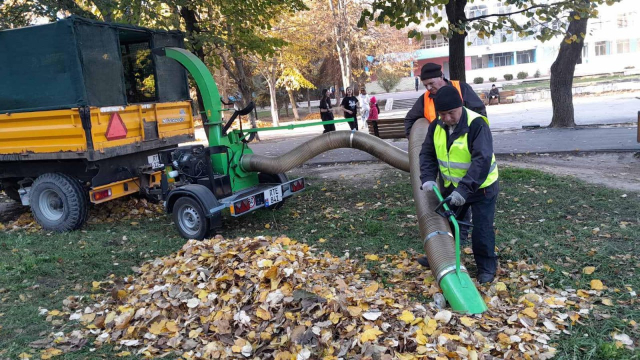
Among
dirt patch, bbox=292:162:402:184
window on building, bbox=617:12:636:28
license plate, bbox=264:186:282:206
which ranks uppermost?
window on building, bbox=617:12:636:28

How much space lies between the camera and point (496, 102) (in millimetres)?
30250

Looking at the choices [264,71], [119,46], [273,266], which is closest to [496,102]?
[264,71]

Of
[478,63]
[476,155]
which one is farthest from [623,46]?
[476,155]

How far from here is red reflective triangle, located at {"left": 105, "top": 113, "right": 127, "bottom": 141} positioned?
22.8 ft

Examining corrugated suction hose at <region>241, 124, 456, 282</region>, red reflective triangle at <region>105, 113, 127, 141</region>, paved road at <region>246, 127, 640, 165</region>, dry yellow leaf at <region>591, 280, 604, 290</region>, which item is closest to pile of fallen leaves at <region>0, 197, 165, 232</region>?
red reflective triangle at <region>105, 113, 127, 141</region>

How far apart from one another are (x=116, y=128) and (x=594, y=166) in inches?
329

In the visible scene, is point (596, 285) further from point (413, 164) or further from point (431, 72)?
point (431, 72)

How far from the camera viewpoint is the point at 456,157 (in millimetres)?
4238

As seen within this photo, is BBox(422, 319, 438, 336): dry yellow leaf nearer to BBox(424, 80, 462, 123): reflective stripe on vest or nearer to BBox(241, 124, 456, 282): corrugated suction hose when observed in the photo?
BBox(241, 124, 456, 282): corrugated suction hose

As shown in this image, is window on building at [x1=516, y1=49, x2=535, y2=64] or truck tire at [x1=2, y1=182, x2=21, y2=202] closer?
truck tire at [x1=2, y1=182, x2=21, y2=202]

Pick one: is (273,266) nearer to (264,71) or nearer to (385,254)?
(385,254)

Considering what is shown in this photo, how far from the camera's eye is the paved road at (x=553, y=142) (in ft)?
36.7

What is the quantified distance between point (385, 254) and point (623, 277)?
7.15 feet

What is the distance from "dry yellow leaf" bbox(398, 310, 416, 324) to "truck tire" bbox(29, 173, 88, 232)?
18.0ft
